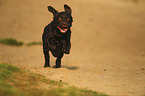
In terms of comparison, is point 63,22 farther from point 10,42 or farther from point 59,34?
point 10,42

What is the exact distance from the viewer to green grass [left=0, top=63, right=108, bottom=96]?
16.0 feet

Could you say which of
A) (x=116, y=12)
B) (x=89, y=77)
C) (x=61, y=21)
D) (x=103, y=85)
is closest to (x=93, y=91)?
(x=103, y=85)

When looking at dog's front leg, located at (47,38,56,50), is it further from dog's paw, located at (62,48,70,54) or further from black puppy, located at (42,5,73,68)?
dog's paw, located at (62,48,70,54)

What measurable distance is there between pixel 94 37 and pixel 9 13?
293 inches

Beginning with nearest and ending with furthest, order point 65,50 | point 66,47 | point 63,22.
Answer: point 63,22 < point 65,50 < point 66,47

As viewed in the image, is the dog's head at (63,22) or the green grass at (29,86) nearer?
the green grass at (29,86)

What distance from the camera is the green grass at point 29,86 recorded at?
16.0 feet

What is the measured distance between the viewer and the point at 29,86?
5.53 meters

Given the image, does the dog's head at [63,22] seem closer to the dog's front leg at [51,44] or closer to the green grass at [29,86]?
the dog's front leg at [51,44]

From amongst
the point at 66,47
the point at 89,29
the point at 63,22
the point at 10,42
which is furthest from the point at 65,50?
the point at 89,29

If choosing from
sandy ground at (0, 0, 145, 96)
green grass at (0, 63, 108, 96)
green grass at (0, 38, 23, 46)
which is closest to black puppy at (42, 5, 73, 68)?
green grass at (0, 63, 108, 96)

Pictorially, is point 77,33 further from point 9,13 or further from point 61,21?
point 61,21

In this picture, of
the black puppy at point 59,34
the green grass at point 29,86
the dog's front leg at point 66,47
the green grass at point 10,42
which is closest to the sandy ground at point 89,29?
the green grass at point 10,42

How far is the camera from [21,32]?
18938mm
